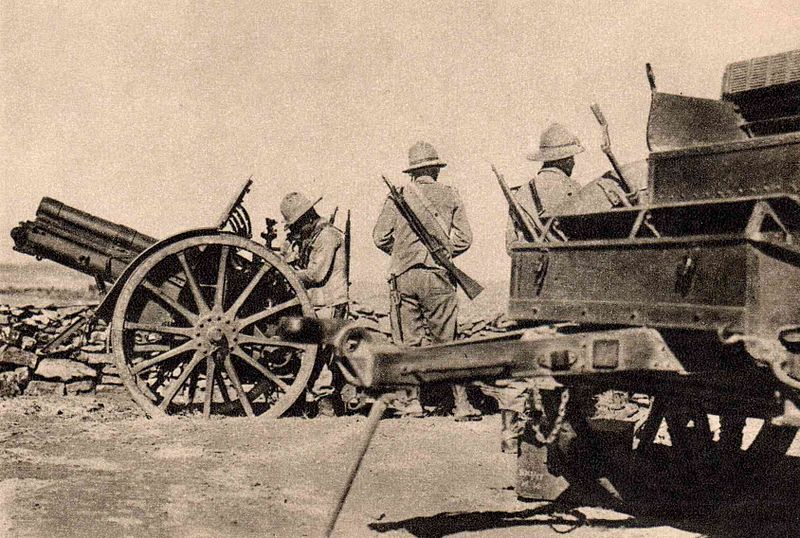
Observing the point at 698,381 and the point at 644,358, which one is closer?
the point at 644,358

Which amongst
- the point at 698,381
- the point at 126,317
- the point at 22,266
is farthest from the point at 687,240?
the point at 22,266

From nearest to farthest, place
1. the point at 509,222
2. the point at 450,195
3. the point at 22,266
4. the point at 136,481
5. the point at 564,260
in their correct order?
the point at 564,260 < the point at 136,481 < the point at 509,222 < the point at 450,195 < the point at 22,266

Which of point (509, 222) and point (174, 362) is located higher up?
point (509, 222)

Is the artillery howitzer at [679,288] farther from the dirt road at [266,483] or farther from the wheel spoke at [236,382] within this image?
the wheel spoke at [236,382]

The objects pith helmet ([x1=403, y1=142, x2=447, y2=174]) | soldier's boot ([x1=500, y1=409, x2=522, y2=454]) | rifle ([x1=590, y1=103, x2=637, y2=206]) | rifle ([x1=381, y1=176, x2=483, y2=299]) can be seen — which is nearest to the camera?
rifle ([x1=590, y1=103, x2=637, y2=206])

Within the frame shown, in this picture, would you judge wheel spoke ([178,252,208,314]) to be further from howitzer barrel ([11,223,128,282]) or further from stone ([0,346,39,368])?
stone ([0,346,39,368])

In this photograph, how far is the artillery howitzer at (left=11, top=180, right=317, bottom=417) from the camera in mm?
7941

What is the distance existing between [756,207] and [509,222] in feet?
11.0

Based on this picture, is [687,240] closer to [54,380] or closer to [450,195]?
[450,195]

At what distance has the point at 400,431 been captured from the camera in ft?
25.2

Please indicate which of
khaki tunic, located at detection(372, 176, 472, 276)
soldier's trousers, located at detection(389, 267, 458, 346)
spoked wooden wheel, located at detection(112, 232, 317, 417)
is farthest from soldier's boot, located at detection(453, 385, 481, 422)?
spoked wooden wheel, located at detection(112, 232, 317, 417)

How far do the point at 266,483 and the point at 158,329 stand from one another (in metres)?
2.50

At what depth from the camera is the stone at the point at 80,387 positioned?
9.76m

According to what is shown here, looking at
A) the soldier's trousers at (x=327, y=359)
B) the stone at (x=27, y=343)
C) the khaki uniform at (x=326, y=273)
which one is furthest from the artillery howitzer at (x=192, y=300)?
the stone at (x=27, y=343)
